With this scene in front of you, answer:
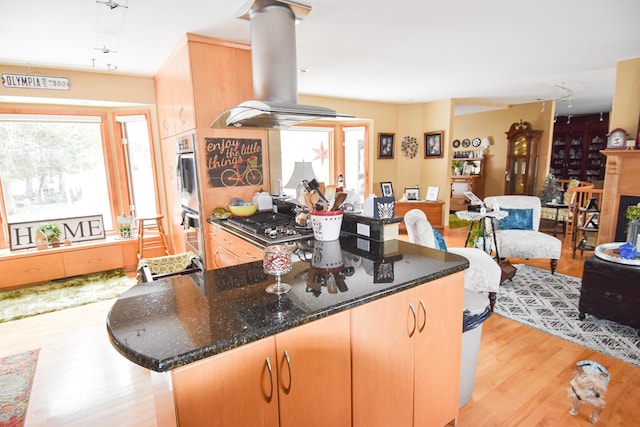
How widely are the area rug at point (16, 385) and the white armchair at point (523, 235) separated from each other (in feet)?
13.7

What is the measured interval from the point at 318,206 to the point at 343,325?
3.31ft

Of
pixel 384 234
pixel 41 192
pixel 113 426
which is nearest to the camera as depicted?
pixel 113 426

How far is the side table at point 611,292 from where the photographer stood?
2.43m

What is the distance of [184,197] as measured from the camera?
11.5 ft

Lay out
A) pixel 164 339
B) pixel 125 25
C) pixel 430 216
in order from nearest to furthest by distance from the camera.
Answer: pixel 164 339
pixel 125 25
pixel 430 216

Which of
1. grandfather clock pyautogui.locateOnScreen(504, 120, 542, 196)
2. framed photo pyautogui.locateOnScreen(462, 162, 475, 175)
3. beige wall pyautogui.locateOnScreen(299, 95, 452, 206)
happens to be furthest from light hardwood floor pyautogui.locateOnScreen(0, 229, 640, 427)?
framed photo pyautogui.locateOnScreen(462, 162, 475, 175)

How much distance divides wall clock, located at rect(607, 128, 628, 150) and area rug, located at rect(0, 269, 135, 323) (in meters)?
5.73

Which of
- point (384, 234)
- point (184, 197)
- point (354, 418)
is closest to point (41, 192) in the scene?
point (184, 197)

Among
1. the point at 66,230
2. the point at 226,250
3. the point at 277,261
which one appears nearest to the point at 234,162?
the point at 226,250

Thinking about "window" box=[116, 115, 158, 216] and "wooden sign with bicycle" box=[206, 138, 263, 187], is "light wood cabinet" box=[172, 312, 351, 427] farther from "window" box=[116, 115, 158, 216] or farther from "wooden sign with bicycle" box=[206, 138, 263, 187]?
"window" box=[116, 115, 158, 216]

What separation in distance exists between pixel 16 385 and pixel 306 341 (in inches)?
91.9

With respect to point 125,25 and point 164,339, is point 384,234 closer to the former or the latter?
point 164,339

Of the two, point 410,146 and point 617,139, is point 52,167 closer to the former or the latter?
point 410,146

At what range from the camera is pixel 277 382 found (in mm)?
1051
